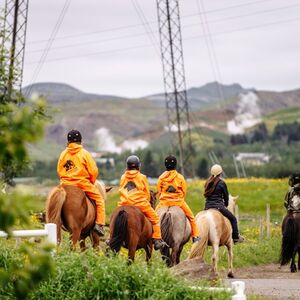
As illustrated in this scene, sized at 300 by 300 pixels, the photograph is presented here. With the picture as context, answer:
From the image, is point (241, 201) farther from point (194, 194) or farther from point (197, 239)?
point (197, 239)

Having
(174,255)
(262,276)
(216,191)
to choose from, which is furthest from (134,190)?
(262,276)

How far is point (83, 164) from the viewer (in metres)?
17.2

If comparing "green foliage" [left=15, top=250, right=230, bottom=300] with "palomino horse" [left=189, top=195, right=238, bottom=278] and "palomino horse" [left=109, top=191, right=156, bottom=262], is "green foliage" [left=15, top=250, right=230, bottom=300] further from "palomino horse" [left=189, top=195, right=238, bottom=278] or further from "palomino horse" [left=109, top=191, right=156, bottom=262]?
"palomino horse" [left=189, top=195, right=238, bottom=278]

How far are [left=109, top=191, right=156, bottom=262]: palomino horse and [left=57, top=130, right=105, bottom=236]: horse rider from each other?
2.55ft

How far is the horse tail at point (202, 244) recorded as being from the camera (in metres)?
19.7

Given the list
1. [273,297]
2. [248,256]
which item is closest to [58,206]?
[273,297]

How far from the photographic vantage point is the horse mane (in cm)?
1620

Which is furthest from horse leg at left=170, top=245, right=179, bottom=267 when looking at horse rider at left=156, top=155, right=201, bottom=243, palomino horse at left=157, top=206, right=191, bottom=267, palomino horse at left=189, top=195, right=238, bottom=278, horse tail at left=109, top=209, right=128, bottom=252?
horse tail at left=109, top=209, right=128, bottom=252

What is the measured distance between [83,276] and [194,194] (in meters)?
41.8

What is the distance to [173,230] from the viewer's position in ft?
62.0

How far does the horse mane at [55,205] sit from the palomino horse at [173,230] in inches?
118

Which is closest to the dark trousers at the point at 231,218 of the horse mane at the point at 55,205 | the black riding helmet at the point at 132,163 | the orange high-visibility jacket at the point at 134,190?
the orange high-visibility jacket at the point at 134,190

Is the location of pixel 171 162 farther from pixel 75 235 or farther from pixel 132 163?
pixel 75 235

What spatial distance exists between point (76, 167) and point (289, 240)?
26.3 feet
